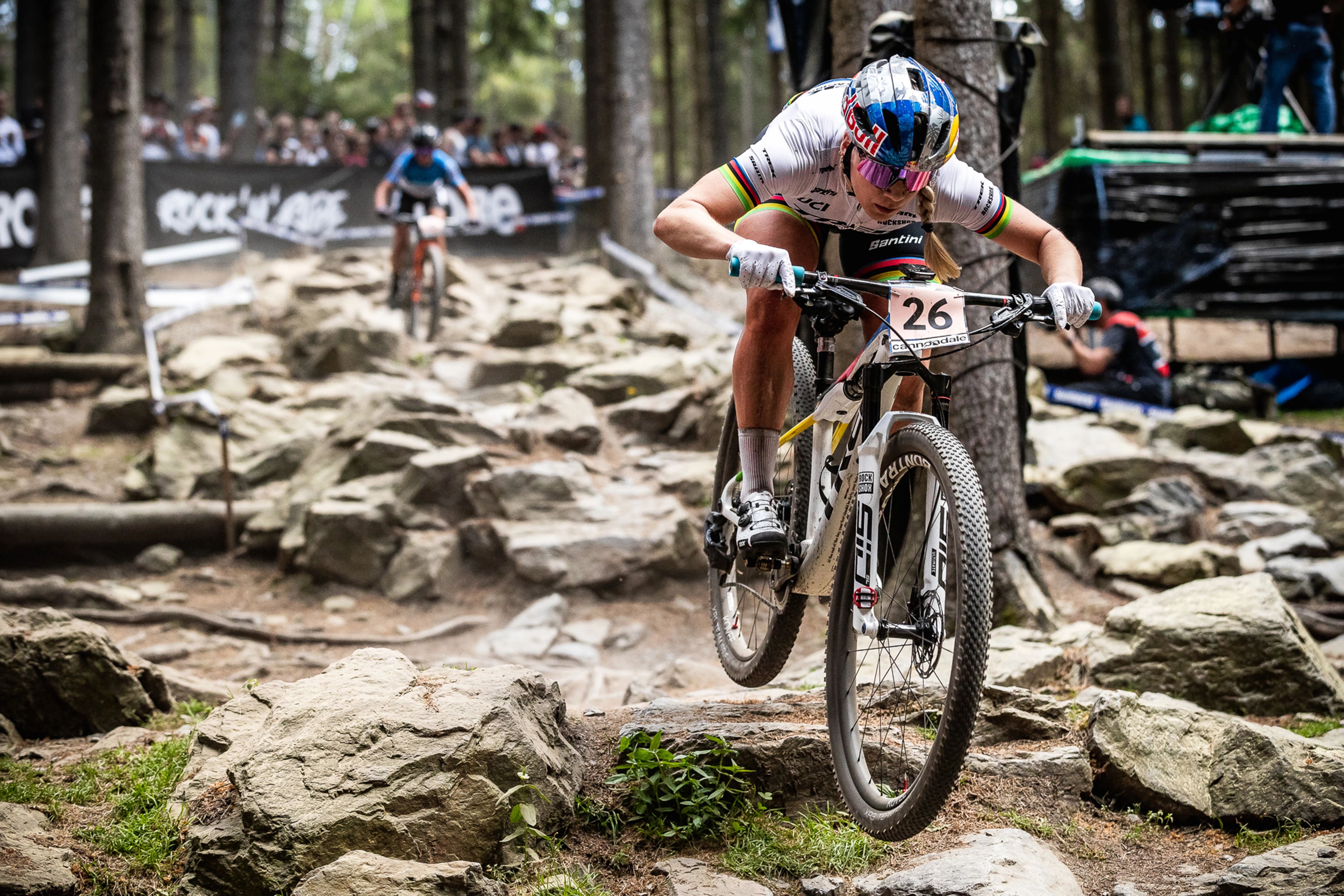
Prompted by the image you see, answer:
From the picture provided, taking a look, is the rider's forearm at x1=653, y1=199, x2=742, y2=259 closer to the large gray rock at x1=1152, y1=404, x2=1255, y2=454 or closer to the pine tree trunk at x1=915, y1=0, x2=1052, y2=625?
the pine tree trunk at x1=915, y1=0, x2=1052, y2=625

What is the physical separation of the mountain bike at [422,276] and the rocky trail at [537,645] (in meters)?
0.46

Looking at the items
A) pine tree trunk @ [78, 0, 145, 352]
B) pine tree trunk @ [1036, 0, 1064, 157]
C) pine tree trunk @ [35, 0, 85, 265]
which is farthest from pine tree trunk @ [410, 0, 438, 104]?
pine tree trunk @ [1036, 0, 1064, 157]

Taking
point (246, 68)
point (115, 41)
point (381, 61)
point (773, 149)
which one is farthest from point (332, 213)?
point (381, 61)

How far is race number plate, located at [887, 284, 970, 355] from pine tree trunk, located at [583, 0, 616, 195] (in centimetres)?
1487

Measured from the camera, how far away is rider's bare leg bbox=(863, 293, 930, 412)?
3.86 meters

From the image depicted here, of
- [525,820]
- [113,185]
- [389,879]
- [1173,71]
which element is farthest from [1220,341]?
[389,879]

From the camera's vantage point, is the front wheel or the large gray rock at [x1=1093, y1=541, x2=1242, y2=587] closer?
the front wheel

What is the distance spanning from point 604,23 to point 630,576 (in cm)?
1413

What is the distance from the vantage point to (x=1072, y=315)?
10.9ft

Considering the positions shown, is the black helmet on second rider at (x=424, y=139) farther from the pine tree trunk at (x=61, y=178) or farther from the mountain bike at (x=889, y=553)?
the mountain bike at (x=889, y=553)

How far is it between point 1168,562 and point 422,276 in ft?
30.5

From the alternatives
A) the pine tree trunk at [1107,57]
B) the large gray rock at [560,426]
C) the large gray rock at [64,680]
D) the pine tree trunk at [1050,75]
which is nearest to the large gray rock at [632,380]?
the large gray rock at [560,426]

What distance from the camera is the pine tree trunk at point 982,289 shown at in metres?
5.77

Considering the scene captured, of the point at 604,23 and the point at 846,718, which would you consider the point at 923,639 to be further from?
the point at 604,23
